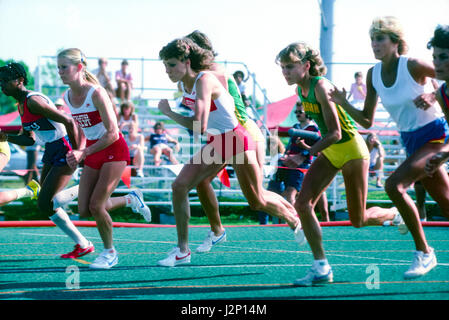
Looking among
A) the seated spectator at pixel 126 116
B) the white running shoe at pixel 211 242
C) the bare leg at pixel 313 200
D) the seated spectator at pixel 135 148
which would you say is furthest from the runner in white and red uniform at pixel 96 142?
the seated spectator at pixel 126 116

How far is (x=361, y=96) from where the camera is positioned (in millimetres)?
16266

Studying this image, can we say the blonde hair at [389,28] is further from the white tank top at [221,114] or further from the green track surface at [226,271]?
the green track surface at [226,271]

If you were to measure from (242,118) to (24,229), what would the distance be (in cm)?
521

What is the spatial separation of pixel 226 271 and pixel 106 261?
1.16 metres

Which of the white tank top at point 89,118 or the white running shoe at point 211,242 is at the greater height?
the white tank top at point 89,118

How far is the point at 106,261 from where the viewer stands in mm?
Result: 5938

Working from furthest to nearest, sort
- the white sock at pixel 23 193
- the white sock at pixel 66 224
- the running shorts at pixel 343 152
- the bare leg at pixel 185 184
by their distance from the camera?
the white sock at pixel 23 193, the white sock at pixel 66 224, the bare leg at pixel 185 184, the running shorts at pixel 343 152

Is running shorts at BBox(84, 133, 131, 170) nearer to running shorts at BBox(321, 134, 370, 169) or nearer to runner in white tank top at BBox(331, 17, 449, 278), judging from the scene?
running shorts at BBox(321, 134, 370, 169)

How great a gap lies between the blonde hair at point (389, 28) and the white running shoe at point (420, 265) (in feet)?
5.61

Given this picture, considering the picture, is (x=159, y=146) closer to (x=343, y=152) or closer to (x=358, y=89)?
(x=358, y=89)

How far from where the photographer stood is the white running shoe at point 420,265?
4906 millimetres

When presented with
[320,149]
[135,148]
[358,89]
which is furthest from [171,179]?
[320,149]

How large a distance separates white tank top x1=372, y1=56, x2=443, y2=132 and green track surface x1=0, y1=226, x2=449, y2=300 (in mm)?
1339

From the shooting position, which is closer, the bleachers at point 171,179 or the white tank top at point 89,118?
the white tank top at point 89,118
